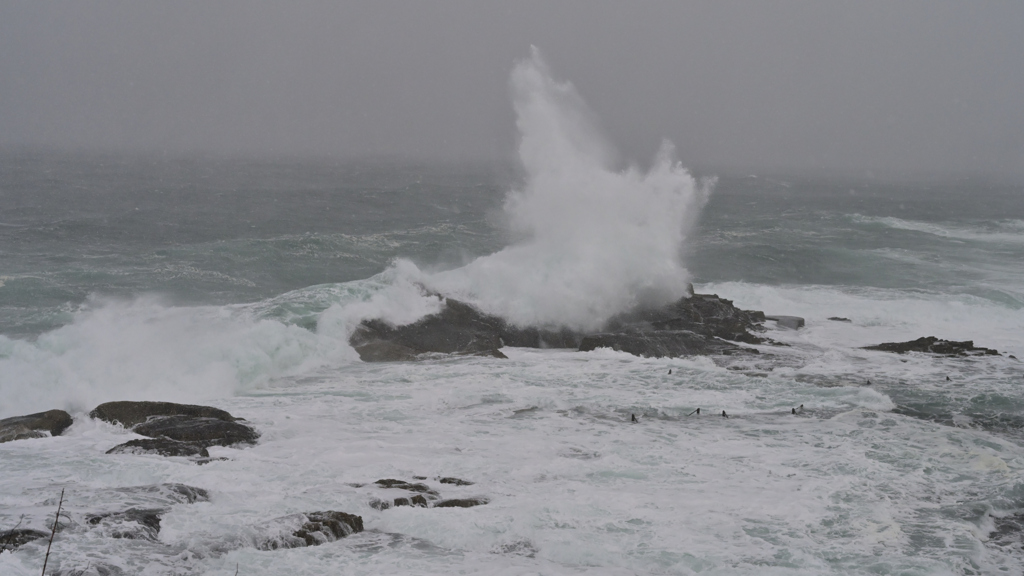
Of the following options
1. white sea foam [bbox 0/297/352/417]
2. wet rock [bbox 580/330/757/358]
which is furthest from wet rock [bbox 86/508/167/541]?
wet rock [bbox 580/330/757/358]

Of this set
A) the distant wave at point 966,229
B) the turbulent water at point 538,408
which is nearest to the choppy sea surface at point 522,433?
the turbulent water at point 538,408

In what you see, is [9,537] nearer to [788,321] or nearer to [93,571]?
[93,571]

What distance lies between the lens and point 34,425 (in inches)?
464

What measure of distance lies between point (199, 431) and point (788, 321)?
53.7 ft

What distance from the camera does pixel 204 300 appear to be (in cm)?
2392

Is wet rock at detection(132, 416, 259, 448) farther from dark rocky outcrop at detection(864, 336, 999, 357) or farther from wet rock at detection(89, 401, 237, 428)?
dark rocky outcrop at detection(864, 336, 999, 357)

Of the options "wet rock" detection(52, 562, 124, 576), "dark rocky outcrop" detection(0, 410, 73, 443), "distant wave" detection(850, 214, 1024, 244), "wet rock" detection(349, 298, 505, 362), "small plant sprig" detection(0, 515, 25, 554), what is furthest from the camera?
"distant wave" detection(850, 214, 1024, 244)

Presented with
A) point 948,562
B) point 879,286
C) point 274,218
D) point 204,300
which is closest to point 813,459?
point 948,562

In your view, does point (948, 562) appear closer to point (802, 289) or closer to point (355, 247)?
point (802, 289)

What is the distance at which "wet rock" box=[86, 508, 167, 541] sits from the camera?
27.3 feet

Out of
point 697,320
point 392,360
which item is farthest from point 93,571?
point 697,320

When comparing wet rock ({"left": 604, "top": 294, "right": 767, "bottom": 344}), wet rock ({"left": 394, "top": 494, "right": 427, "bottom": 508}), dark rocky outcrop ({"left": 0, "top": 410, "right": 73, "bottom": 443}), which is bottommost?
dark rocky outcrop ({"left": 0, "top": 410, "right": 73, "bottom": 443})

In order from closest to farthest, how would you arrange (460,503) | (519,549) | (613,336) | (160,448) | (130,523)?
1. (130,523)
2. (519,549)
3. (460,503)
4. (160,448)
5. (613,336)

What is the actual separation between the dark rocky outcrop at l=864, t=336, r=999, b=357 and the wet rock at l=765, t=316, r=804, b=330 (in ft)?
8.08
